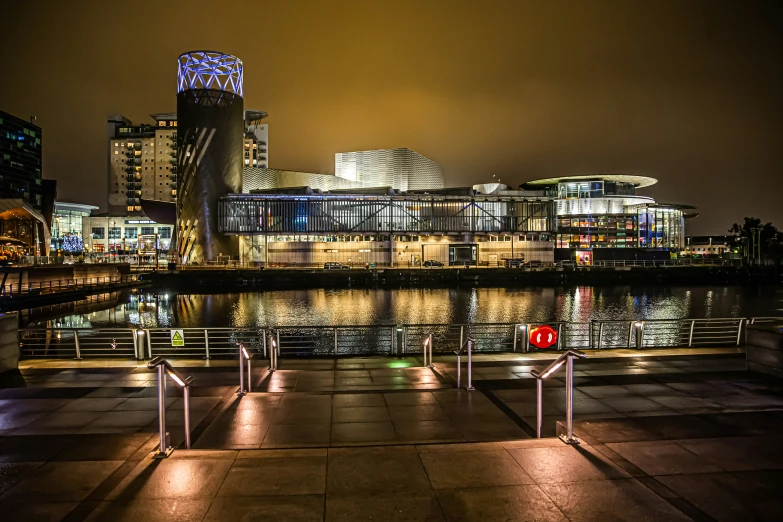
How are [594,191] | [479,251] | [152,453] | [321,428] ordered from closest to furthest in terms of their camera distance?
[152,453] < [321,428] < [479,251] < [594,191]

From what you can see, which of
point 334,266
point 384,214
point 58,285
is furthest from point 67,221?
point 58,285

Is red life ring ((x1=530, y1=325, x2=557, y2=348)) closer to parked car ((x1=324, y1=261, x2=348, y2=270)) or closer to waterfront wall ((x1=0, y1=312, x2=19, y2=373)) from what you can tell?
waterfront wall ((x1=0, y1=312, x2=19, y2=373))

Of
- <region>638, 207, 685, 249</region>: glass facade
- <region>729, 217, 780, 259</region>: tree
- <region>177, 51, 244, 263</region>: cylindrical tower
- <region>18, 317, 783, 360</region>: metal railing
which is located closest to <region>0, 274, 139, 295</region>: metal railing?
<region>18, 317, 783, 360</region>: metal railing

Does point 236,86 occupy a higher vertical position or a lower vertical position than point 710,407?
higher

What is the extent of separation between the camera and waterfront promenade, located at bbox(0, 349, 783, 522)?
6684mm

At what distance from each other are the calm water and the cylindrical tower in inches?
1448

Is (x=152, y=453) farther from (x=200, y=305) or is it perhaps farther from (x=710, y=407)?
(x=200, y=305)

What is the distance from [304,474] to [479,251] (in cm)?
11408

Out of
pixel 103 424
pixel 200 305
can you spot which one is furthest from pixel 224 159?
pixel 103 424

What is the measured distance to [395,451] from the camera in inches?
335

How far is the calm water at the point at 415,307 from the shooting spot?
155 feet

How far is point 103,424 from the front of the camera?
10.2m

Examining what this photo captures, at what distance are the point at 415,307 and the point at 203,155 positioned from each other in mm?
69294

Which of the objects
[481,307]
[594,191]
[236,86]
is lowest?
[481,307]
